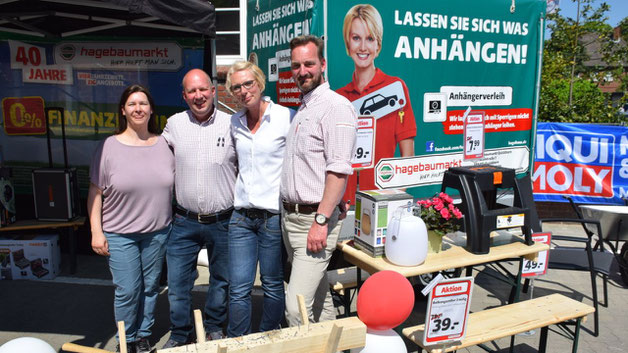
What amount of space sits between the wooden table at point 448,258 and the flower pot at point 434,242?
0.03m

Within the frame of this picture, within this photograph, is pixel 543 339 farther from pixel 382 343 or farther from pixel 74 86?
pixel 74 86

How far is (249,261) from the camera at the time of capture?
253 cm

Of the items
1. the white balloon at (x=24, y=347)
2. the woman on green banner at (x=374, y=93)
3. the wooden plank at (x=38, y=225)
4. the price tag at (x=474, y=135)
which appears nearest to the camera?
the white balloon at (x=24, y=347)

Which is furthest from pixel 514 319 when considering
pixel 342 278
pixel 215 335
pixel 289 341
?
pixel 215 335

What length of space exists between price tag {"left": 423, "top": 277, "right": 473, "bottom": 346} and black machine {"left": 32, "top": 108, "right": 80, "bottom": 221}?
3703 mm

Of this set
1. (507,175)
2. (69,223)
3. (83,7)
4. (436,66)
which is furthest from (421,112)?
(69,223)

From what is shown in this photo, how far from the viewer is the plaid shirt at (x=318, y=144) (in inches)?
85.4

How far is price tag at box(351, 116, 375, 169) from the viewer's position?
10.4 feet

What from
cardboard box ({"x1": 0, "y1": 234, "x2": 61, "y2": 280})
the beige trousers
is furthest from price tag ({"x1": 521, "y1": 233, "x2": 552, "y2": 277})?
cardboard box ({"x1": 0, "y1": 234, "x2": 61, "y2": 280})

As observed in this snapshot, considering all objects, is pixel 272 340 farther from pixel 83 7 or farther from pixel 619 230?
pixel 619 230

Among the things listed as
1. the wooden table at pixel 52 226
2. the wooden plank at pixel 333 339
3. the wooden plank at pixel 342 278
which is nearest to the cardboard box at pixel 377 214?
the wooden plank at pixel 342 278

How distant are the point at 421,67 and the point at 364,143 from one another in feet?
3.17

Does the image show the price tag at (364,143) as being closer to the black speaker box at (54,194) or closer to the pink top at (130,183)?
the pink top at (130,183)

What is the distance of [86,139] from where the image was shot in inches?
188
